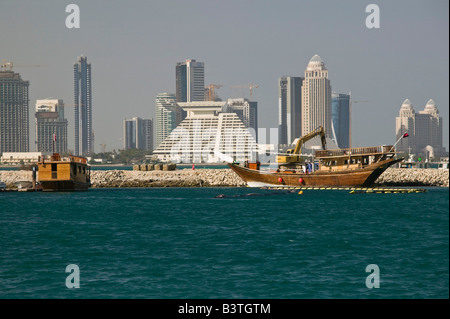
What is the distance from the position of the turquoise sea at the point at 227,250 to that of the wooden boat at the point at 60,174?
63.1 feet

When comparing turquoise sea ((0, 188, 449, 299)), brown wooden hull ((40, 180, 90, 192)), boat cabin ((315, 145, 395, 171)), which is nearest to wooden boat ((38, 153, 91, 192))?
brown wooden hull ((40, 180, 90, 192))

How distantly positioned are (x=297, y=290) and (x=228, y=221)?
24.3 metres

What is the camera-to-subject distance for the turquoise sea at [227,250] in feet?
95.2

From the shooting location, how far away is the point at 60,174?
3452 inches

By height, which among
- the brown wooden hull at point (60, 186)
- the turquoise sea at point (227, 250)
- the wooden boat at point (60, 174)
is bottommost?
the turquoise sea at point (227, 250)

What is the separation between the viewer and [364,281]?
29922mm

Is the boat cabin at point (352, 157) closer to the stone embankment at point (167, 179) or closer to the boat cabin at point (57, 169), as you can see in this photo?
the stone embankment at point (167, 179)

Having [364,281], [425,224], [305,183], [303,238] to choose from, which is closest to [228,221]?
[303,238]

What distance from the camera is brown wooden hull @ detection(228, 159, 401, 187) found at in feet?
290

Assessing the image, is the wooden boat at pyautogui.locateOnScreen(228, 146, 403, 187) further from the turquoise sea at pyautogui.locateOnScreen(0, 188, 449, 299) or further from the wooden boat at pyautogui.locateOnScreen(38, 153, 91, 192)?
the wooden boat at pyautogui.locateOnScreen(38, 153, 91, 192)

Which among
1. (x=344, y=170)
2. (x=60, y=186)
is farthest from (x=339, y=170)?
(x=60, y=186)

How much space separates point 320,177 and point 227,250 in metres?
54.9

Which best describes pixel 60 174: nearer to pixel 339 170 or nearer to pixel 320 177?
pixel 320 177

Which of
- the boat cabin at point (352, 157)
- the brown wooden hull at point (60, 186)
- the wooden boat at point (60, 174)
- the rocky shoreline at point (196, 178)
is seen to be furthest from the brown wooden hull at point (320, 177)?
the brown wooden hull at point (60, 186)
